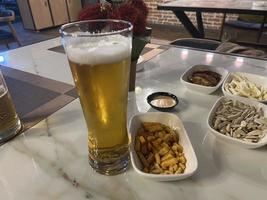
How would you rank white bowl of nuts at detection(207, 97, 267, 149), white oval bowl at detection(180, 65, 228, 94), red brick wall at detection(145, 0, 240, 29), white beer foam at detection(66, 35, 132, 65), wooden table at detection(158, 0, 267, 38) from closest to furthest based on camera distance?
white beer foam at detection(66, 35, 132, 65) → white bowl of nuts at detection(207, 97, 267, 149) → white oval bowl at detection(180, 65, 228, 94) → wooden table at detection(158, 0, 267, 38) → red brick wall at detection(145, 0, 240, 29)

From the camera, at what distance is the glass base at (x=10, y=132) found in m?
0.56

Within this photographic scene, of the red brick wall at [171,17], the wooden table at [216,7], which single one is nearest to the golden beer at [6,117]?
the wooden table at [216,7]

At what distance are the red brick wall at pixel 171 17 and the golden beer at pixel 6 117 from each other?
349cm

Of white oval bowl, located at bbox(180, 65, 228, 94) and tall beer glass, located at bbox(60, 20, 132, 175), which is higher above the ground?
tall beer glass, located at bbox(60, 20, 132, 175)

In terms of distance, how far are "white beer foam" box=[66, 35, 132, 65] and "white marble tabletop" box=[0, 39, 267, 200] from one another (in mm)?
228

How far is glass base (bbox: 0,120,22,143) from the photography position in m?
0.56

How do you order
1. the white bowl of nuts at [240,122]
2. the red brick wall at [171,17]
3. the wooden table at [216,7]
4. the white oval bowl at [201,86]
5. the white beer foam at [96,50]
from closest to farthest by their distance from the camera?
the white beer foam at [96,50], the white bowl of nuts at [240,122], the white oval bowl at [201,86], the wooden table at [216,7], the red brick wall at [171,17]

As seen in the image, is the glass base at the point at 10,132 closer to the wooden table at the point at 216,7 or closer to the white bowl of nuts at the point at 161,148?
the white bowl of nuts at the point at 161,148

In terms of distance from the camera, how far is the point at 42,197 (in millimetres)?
431

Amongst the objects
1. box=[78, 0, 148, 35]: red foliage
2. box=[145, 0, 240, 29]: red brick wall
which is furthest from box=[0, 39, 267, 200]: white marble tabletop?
box=[145, 0, 240, 29]: red brick wall

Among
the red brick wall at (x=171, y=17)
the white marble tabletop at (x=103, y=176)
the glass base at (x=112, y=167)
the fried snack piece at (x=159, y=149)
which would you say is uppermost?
the fried snack piece at (x=159, y=149)

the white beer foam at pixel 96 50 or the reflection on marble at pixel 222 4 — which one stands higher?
the white beer foam at pixel 96 50

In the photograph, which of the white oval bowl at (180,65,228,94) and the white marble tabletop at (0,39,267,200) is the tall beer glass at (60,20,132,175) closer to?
the white marble tabletop at (0,39,267,200)

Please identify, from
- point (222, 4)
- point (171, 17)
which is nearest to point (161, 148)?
point (222, 4)
